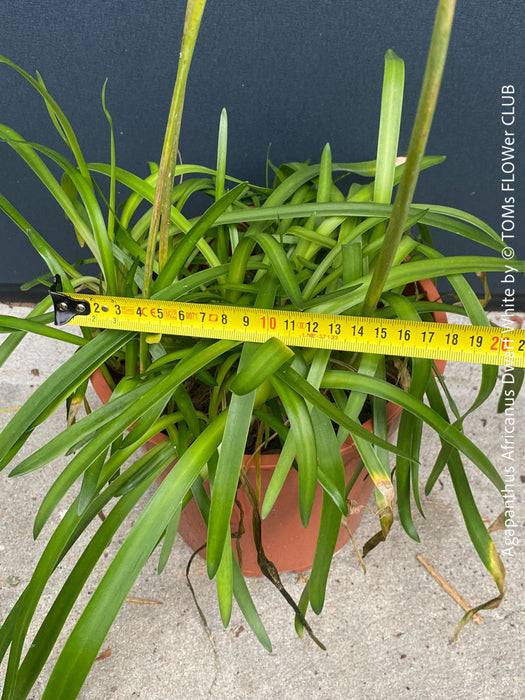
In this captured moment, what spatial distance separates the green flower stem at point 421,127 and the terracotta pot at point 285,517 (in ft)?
0.95

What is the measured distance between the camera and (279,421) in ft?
A: 2.47

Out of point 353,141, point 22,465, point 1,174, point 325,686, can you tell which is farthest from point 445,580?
point 1,174

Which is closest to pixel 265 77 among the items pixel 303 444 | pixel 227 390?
pixel 227 390

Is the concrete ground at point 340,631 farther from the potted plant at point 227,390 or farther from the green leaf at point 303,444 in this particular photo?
the green leaf at point 303,444

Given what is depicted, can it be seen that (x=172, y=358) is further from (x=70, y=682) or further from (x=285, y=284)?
(x=70, y=682)

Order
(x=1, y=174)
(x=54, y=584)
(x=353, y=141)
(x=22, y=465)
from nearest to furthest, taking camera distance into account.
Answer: (x=22, y=465)
(x=54, y=584)
(x=353, y=141)
(x=1, y=174)

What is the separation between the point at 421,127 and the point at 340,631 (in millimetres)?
845

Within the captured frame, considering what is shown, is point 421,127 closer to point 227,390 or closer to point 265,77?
point 227,390

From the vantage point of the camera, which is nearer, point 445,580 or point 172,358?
point 172,358

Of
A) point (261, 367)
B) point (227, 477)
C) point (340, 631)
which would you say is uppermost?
point (261, 367)

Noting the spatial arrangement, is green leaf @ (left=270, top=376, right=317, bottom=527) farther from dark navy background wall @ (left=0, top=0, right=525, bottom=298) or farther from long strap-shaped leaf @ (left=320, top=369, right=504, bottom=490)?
dark navy background wall @ (left=0, top=0, right=525, bottom=298)

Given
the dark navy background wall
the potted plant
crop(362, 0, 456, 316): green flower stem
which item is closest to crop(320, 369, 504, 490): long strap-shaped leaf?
the potted plant

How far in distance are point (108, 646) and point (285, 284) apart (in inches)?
27.0

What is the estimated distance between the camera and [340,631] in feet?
3.22
